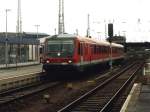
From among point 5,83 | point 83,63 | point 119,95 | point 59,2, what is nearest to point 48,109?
point 119,95

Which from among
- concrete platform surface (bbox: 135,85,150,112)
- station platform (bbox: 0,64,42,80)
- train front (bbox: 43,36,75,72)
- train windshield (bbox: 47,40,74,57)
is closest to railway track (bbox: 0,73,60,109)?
train front (bbox: 43,36,75,72)

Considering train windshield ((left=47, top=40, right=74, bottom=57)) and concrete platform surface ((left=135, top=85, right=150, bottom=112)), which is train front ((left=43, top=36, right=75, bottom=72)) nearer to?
train windshield ((left=47, top=40, right=74, bottom=57))

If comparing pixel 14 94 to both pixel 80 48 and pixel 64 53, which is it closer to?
pixel 64 53

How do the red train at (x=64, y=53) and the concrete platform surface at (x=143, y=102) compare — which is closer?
the concrete platform surface at (x=143, y=102)

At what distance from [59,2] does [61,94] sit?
42596mm

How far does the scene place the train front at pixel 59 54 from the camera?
28.1m

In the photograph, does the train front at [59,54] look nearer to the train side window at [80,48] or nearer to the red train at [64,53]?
the red train at [64,53]

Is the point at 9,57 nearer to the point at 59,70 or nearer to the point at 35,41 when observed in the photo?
the point at 35,41

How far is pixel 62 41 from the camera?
2897 centimetres

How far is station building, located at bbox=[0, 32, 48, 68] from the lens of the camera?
44.8 m

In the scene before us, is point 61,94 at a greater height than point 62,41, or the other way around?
point 62,41

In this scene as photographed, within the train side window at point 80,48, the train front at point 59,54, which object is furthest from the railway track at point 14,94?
the train side window at point 80,48

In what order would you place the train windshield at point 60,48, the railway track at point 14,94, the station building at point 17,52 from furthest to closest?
the station building at point 17,52
the train windshield at point 60,48
the railway track at point 14,94

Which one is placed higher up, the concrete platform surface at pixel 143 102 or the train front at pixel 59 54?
Answer: the train front at pixel 59 54
